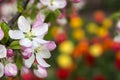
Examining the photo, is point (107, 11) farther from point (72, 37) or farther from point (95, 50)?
point (95, 50)

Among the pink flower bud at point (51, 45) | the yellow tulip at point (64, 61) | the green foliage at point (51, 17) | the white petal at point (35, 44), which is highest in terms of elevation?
the white petal at point (35, 44)

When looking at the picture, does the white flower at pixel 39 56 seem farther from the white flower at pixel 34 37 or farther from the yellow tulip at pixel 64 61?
the yellow tulip at pixel 64 61

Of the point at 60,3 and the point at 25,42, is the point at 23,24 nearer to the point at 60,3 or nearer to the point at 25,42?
the point at 25,42

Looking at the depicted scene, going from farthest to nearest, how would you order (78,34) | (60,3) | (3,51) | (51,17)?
(78,34) < (51,17) < (60,3) < (3,51)

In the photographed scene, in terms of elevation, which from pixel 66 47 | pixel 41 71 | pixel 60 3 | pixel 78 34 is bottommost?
pixel 78 34

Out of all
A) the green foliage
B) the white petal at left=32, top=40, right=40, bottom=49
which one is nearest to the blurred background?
the green foliage

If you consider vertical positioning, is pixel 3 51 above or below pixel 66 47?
above

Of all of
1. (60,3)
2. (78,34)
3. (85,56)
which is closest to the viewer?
(60,3)

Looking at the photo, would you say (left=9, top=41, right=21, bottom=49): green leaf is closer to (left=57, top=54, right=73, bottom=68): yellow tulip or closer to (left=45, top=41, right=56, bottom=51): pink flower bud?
(left=45, top=41, right=56, bottom=51): pink flower bud

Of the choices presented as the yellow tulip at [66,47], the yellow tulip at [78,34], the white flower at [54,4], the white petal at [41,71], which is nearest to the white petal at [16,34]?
the white petal at [41,71]

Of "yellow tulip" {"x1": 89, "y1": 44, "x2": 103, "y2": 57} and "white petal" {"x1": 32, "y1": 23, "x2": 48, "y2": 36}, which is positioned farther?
"yellow tulip" {"x1": 89, "y1": 44, "x2": 103, "y2": 57}

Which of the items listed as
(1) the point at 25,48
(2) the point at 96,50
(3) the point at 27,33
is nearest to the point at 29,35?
(3) the point at 27,33

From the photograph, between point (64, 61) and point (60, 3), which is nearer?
point (60, 3)
